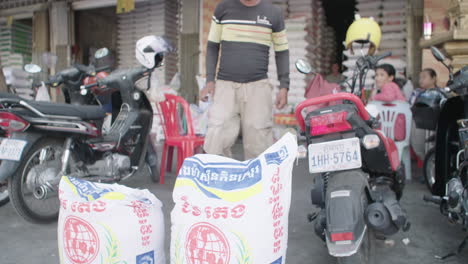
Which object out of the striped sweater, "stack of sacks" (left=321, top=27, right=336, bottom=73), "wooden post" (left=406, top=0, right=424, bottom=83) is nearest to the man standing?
the striped sweater

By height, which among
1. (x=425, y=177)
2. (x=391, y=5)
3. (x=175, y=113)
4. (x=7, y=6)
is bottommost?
(x=425, y=177)

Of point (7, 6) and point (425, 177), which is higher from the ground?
point (7, 6)

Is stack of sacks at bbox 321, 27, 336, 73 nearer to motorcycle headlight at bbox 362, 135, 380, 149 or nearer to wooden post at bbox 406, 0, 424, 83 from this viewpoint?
wooden post at bbox 406, 0, 424, 83

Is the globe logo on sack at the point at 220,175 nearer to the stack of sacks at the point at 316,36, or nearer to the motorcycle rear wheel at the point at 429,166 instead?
the motorcycle rear wheel at the point at 429,166

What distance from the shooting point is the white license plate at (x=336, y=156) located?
180 centimetres

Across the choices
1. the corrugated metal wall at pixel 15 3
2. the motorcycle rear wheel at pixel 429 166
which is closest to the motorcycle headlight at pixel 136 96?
the motorcycle rear wheel at pixel 429 166

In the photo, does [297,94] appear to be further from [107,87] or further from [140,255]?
[140,255]

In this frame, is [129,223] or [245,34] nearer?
[129,223]

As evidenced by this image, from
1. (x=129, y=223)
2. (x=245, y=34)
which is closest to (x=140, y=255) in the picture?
(x=129, y=223)

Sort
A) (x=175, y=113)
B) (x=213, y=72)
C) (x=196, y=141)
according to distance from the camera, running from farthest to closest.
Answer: (x=175, y=113)
(x=196, y=141)
(x=213, y=72)

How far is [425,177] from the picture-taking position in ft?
12.4

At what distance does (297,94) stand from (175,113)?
9.37 ft

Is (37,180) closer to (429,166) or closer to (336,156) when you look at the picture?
(336,156)

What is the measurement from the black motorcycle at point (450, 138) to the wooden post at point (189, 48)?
457cm
